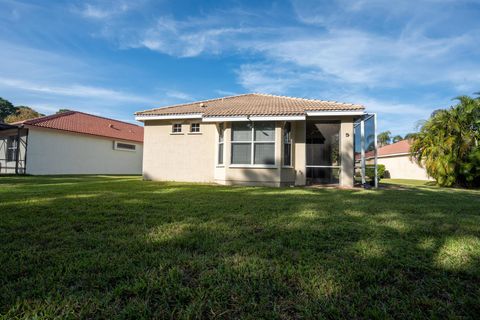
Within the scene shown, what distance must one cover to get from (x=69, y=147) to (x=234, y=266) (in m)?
20.7

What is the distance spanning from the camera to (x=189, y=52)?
15.0 m

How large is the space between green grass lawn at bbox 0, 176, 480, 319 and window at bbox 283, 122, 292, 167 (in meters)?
6.19

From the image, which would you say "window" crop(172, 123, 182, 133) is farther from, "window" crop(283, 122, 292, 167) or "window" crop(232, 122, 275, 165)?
"window" crop(283, 122, 292, 167)

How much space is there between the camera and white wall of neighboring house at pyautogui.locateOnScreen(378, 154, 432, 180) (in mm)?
21969

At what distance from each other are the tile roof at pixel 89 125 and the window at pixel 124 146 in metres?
0.57

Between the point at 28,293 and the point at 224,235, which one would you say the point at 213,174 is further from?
the point at 28,293

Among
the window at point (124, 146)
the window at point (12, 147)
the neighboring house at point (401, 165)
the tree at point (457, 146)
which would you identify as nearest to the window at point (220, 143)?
the tree at point (457, 146)

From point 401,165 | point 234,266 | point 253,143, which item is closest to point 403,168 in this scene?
point 401,165

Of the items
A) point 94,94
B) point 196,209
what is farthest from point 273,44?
point 94,94

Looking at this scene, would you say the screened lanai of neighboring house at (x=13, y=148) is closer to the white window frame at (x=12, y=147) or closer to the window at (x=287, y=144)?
the white window frame at (x=12, y=147)

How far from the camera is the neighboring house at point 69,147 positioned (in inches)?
662

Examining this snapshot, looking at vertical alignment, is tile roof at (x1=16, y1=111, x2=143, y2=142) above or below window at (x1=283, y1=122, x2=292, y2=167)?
above

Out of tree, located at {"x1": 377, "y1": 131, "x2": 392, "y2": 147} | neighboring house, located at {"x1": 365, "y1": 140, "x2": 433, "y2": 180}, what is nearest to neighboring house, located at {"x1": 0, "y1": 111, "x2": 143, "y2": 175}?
neighboring house, located at {"x1": 365, "y1": 140, "x2": 433, "y2": 180}

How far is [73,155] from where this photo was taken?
61.2ft
